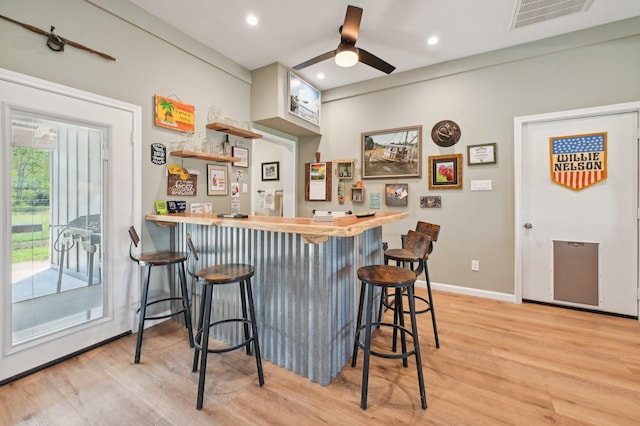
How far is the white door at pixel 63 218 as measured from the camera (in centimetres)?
180

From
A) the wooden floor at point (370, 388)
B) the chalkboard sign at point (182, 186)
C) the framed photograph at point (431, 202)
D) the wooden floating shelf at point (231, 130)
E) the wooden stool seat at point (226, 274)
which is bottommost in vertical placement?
the wooden floor at point (370, 388)

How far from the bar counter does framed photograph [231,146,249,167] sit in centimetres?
141

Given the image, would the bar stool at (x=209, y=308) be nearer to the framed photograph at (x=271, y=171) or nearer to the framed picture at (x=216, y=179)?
the framed picture at (x=216, y=179)

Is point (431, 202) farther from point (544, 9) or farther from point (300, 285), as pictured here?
point (300, 285)

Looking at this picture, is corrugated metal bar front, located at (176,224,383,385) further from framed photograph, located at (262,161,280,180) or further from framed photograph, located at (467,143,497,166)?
framed photograph, located at (262,161,280,180)

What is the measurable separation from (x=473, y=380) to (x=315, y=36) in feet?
10.9

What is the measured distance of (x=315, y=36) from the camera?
289cm

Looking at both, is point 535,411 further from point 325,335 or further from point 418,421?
point 325,335

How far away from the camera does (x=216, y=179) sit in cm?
324

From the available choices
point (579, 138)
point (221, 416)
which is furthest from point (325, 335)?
point (579, 138)

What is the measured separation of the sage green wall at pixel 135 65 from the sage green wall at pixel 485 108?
2.00 meters

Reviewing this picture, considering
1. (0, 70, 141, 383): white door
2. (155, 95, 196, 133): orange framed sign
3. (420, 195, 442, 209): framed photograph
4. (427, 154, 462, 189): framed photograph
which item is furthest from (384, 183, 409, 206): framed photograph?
(0, 70, 141, 383): white door

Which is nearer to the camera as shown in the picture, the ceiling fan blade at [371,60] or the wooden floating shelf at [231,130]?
the ceiling fan blade at [371,60]

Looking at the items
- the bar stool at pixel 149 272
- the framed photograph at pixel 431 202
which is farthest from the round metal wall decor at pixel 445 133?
the bar stool at pixel 149 272
